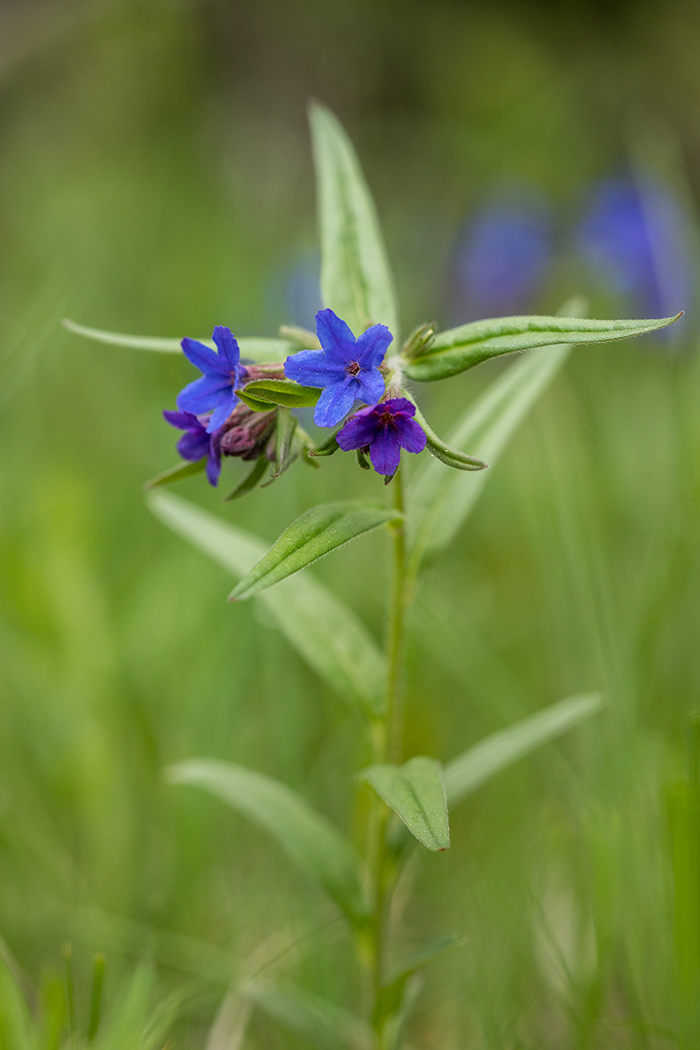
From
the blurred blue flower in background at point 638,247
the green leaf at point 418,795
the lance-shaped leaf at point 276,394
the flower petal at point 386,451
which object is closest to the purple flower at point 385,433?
the flower petal at point 386,451

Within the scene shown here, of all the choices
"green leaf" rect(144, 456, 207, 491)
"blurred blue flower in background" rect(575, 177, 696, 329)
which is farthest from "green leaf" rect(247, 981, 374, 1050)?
"blurred blue flower in background" rect(575, 177, 696, 329)

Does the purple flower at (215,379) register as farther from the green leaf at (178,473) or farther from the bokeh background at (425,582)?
the bokeh background at (425,582)

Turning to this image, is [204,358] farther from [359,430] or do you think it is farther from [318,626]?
[318,626]

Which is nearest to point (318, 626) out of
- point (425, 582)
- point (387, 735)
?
point (387, 735)

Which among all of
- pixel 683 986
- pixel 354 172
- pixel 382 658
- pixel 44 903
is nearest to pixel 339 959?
pixel 44 903

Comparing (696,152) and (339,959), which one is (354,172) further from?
(696,152)

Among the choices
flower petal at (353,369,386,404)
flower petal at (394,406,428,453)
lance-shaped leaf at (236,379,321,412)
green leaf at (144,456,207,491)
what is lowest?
Result: flower petal at (394,406,428,453)

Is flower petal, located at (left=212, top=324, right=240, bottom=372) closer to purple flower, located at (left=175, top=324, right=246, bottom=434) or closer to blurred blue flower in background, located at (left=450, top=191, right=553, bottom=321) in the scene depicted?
purple flower, located at (left=175, top=324, right=246, bottom=434)
